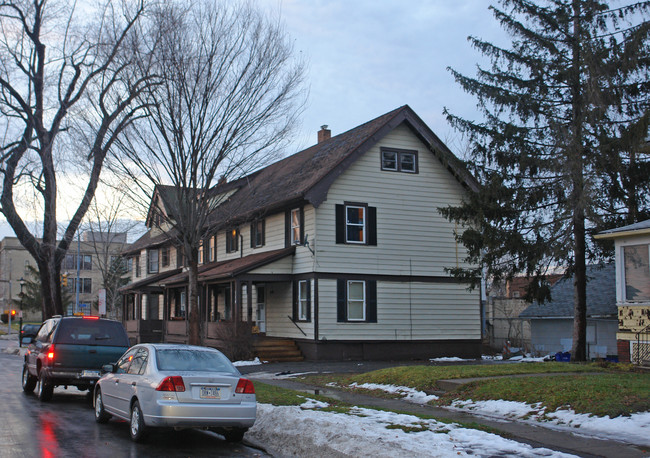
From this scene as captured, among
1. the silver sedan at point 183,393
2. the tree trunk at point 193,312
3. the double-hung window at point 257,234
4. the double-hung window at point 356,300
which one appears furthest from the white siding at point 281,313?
the silver sedan at point 183,393

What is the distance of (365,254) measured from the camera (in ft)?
88.2

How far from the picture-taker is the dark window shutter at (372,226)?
27.0m

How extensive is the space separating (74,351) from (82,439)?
5.03m

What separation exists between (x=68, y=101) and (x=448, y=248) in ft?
60.4

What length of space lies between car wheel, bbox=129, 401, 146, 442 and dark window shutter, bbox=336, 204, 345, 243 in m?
16.8

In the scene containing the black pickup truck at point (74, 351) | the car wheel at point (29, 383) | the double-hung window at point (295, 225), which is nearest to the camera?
the black pickup truck at point (74, 351)

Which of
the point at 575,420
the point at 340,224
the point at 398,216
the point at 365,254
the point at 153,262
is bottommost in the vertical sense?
the point at 575,420

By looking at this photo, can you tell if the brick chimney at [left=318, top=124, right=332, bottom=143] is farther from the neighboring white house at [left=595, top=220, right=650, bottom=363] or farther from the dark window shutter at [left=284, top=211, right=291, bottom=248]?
the neighboring white house at [left=595, top=220, right=650, bottom=363]

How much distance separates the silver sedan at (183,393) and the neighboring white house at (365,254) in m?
14.4

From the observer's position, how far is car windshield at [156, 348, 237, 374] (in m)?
10.2

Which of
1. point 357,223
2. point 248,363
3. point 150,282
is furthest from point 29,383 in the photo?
point 150,282

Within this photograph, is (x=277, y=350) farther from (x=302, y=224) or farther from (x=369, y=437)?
(x=369, y=437)

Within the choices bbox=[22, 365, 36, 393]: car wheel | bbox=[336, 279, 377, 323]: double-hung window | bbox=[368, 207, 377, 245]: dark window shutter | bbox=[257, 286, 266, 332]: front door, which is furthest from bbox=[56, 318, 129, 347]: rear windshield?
bbox=[257, 286, 266, 332]: front door

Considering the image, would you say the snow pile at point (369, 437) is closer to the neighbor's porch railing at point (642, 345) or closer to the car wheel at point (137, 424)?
the car wheel at point (137, 424)
